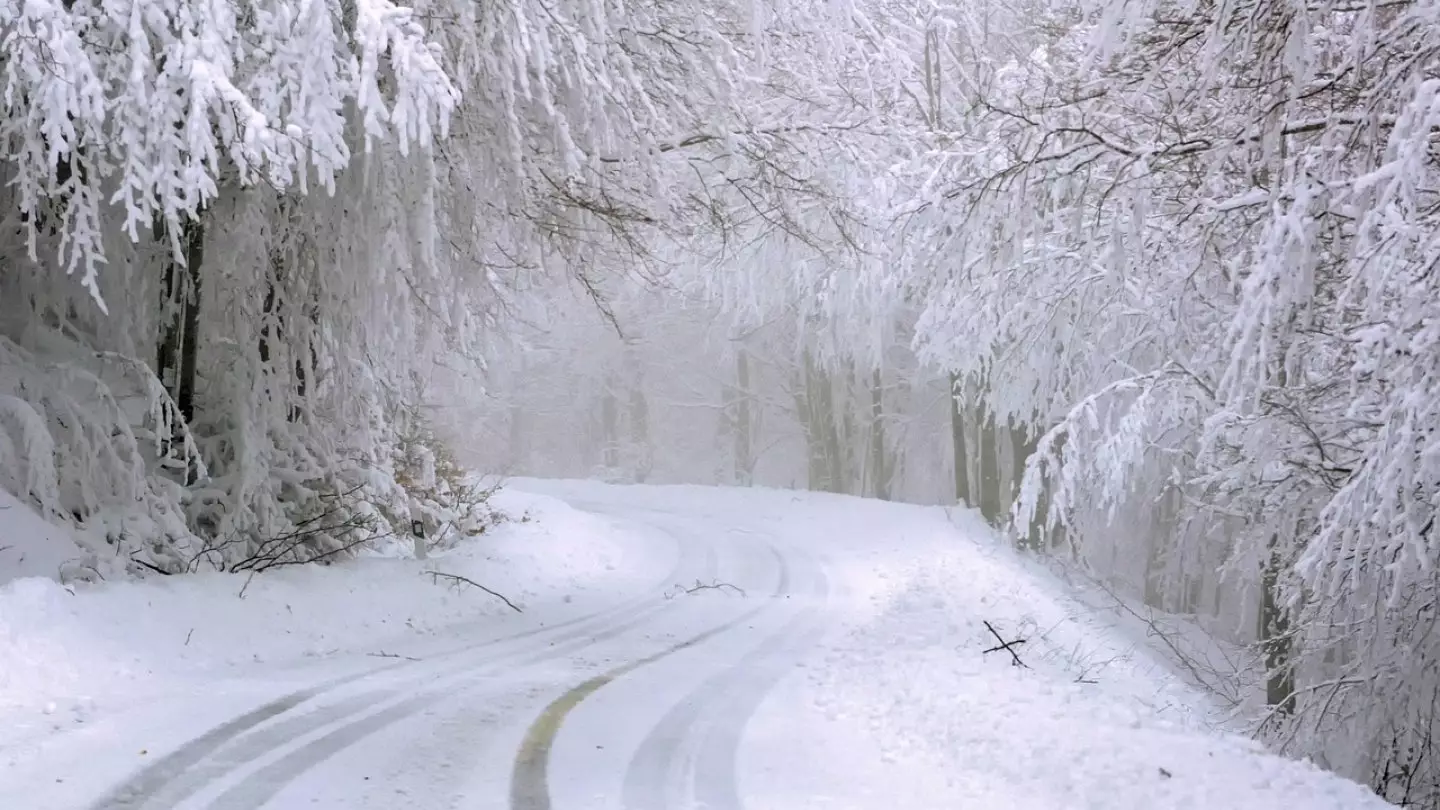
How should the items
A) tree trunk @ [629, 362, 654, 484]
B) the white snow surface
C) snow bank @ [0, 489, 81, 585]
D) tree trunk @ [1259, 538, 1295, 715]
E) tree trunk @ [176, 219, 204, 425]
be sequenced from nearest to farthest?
the white snow surface, snow bank @ [0, 489, 81, 585], tree trunk @ [176, 219, 204, 425], tree trunk @ [1259, 538, 1295, 715], tree trunk @ [629, 362, 654, 484]

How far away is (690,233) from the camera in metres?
→ 11.3

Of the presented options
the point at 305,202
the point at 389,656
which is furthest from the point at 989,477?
the point at 305,202

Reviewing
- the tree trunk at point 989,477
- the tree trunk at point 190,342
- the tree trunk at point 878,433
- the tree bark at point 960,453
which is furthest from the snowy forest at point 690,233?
the tree trunk at point 878,433

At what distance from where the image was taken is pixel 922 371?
31703 mm

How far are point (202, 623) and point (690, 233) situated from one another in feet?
18.8

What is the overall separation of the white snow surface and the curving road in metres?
0.02

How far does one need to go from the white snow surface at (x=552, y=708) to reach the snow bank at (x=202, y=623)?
2cm

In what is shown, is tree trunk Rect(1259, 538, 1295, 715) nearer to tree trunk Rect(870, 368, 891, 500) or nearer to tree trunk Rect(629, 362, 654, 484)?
tree trunk Rect(870, 368, 891, 500)

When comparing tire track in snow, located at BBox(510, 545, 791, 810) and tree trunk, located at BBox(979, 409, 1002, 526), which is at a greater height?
tree trunk, located at BBox(979, 409, 1002, 526)

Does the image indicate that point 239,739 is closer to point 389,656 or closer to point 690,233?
point 389,656

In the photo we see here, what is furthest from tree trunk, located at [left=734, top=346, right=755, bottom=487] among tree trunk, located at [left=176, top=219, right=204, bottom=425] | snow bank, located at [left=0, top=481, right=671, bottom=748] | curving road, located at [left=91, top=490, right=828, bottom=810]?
tree trunk, located at [left=176, top=219, right=204, bottom=425]

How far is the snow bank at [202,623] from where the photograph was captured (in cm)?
650

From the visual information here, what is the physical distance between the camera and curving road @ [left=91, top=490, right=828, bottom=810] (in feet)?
16.5

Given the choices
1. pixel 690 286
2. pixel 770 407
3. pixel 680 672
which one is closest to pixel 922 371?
pixel 690 286
